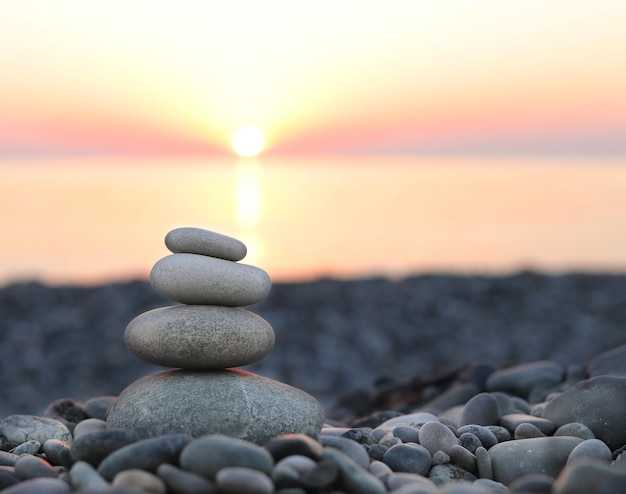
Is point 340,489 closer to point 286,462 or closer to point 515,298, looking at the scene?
point 286,462

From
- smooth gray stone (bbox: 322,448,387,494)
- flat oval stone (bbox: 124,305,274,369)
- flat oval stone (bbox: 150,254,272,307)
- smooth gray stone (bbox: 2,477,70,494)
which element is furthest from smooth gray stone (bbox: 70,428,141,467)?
flat oval stone (bbox: 150,254,272,307)

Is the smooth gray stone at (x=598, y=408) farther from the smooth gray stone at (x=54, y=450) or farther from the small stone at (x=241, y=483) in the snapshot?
the smooth gray stone at (x=54, y=450)

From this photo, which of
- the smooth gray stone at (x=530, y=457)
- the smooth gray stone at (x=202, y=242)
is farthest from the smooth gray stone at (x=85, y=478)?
the smooth gray stone at (x=530, y=457)

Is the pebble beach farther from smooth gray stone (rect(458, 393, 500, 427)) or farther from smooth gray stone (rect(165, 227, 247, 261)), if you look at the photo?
smooth gray stone (rect(165, 227, 247, 261))

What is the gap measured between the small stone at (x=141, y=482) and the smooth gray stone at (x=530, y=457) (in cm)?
236

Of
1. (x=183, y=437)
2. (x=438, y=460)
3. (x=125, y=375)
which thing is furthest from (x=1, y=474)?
(x=125, y=375)

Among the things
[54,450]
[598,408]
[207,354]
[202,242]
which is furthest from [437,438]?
Answer: [54,450]

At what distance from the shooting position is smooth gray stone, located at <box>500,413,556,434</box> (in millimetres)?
5949

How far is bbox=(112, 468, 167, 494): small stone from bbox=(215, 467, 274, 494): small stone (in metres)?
0.33

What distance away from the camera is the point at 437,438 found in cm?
533

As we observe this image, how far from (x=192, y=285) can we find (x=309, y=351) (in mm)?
7259

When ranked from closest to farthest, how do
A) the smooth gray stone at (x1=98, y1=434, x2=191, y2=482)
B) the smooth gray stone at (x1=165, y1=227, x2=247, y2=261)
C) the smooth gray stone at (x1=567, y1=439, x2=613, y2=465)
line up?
the smooth gray stone at (x1=98, y1=434, x2=191, y2=482)
the smooth gray stone at (x1=567, y1=439, x2=613, y2=465)
the smooth gray stone at (x1=165, y1=227, x2=247, y2=261)

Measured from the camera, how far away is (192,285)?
226 inches

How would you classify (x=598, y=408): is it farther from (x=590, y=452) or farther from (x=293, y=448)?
(x=293, y=448)
